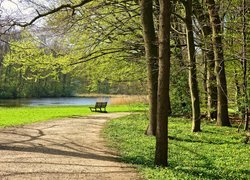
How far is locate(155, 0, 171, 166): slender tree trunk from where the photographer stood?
8.41m

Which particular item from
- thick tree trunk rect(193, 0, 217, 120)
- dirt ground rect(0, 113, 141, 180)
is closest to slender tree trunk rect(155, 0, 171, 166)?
dirt ground rect(0, 113, 141, 180)

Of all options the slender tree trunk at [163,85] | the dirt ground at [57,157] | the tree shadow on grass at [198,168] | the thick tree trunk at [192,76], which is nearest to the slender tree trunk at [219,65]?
the thick tree trunk at [192,76]

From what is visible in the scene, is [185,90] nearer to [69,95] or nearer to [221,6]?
[221,6]

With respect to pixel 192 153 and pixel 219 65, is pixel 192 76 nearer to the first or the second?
pixel 219 65

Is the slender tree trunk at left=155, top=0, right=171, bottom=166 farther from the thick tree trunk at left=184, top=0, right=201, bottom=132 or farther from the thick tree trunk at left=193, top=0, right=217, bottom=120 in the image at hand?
the thick tree trunk at left=193, top=0, right=217, bottom=120

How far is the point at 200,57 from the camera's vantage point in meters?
23.0

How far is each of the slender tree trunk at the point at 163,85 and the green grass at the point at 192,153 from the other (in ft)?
1.35

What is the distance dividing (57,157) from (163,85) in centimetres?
330

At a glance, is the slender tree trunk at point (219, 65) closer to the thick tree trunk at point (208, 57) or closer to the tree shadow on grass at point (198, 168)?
the thick tree trunk at point (208, 57)

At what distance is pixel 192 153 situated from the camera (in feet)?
34.3

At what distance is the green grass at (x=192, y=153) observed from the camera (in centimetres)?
785

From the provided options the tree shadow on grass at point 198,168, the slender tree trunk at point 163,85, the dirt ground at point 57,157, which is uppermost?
the slender tree trunk at point 163,85

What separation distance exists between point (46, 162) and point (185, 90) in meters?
14.8

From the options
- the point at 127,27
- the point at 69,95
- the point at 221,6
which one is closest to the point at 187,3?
the point at 221,6
